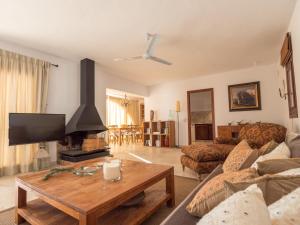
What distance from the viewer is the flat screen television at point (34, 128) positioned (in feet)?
9.60

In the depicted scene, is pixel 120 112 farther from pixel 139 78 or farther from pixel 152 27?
pixel 152 27

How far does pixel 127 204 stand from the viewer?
1.65 m

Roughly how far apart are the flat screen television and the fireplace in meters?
0.35

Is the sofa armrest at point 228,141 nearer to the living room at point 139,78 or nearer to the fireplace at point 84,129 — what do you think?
the living room at point 139,78

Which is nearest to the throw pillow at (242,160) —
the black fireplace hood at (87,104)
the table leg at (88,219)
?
the table leg at (88,219)

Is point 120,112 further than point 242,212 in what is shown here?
Yes

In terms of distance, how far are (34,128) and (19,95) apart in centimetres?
71

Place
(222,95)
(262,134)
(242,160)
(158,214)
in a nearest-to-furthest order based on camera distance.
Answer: (242,160)
(158,214)
(262,134)
(222,95)

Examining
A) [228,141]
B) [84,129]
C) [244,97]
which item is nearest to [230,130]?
[244,97]

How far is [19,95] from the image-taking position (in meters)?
3.25

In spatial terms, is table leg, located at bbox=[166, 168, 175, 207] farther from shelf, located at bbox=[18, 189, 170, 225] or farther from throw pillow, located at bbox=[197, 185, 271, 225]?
throw pillow, located at bbox=[197, 185, 271, 225]

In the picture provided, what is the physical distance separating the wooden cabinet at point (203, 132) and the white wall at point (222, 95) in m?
0.58

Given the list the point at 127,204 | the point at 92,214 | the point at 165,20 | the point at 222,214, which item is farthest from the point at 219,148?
the point at 222,214

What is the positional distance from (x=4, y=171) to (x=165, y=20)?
148 inches
